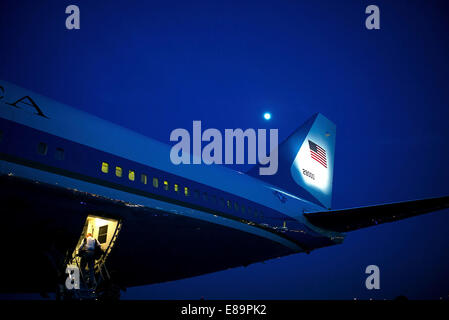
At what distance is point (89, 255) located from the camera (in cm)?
707

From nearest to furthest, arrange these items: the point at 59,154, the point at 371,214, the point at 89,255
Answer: the point at 59,154 < the point at 89,255 < the point at 371,214

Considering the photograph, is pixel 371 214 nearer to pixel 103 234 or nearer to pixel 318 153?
pixel 318 153

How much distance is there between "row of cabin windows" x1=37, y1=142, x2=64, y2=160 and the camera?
21.1 ft

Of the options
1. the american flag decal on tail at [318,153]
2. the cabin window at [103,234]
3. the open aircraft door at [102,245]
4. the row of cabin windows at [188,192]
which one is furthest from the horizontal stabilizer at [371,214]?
the cabin window at [103,234]

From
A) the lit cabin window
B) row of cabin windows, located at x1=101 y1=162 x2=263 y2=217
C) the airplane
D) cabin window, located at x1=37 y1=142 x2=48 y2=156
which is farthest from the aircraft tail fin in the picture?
cabin window, located at x1=37 y1=142 x2=48 y2=156

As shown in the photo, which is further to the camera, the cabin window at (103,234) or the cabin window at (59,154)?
the cabin window at (103,234)

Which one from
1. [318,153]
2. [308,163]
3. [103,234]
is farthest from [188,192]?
[318,153]

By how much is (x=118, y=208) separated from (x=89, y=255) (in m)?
1.12

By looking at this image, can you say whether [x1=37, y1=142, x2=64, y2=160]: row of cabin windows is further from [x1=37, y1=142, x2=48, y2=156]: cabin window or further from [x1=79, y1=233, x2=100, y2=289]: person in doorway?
[x1=79, y1=233, x2=100, y2=289]: person in doorway

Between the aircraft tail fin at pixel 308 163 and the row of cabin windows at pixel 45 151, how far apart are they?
9510 mm

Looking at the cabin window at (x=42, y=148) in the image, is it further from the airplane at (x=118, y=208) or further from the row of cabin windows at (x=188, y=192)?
the row of cabin windows at (x=188, y=192)

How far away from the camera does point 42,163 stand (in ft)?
20.9

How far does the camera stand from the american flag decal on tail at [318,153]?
1731 cm
